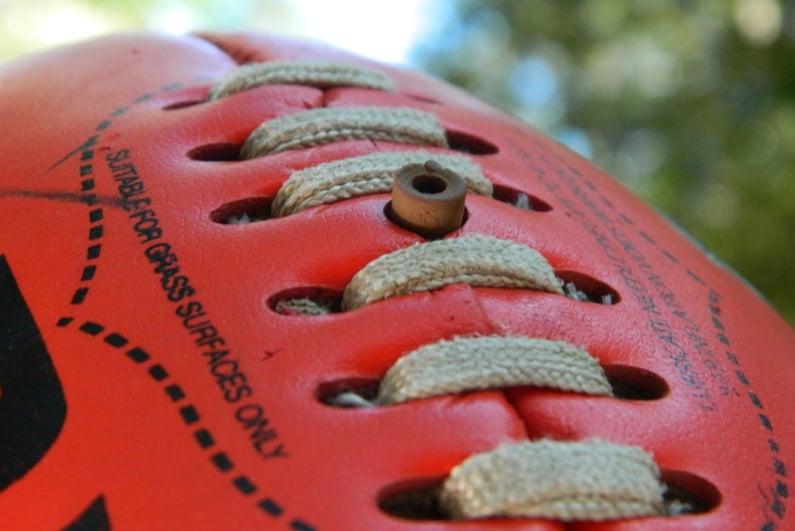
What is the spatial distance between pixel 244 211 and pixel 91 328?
14cm

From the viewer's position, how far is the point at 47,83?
2.34 feet

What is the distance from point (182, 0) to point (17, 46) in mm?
898

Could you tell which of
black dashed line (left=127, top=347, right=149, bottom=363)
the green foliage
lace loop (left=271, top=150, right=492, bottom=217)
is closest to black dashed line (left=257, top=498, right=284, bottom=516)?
black dashed line (left=127, top=347, right=149, bottom=363)

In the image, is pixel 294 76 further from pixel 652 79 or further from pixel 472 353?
pixel 652 79

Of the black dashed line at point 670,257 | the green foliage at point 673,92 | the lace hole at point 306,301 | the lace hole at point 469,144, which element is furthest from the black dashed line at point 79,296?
the green foliage at point 673,92

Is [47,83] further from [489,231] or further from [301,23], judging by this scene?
[301,23]

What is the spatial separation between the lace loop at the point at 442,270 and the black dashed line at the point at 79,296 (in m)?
0.15

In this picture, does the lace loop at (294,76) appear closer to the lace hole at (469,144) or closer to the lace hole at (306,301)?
the lace hole at (469,144)

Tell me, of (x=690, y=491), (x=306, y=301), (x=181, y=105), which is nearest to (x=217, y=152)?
(x=181, y=105)

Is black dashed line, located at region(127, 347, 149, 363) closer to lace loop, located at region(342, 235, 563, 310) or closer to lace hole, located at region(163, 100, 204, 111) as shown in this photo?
lace loop, located at region(342, 235, 563, 310)

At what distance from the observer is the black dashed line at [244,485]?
0.41 metres

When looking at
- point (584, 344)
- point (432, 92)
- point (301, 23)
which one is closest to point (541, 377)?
point (584, 344)

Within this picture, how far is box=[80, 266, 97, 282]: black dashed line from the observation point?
513 millimetres

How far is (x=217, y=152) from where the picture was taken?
0.65m
